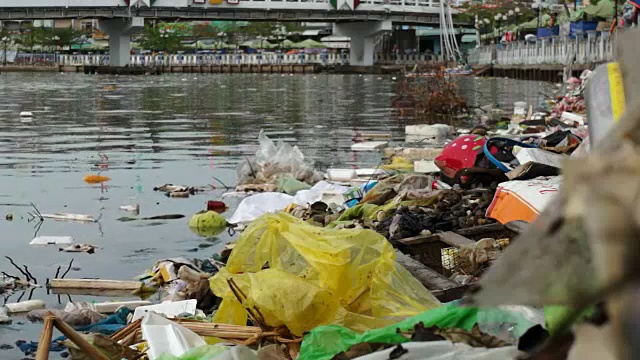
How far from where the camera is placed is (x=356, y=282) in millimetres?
4508

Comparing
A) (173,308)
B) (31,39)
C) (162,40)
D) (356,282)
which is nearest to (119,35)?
(162,40)

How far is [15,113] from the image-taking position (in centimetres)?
2692

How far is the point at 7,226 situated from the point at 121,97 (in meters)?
28.7

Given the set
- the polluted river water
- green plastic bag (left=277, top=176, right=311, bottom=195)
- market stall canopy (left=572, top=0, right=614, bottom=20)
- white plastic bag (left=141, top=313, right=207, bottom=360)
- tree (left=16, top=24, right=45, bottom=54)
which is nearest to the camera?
white plastic bag (left=141, top=313, right=207, bottom=360)

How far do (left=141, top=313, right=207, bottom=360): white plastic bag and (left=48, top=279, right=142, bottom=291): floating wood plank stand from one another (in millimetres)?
2658

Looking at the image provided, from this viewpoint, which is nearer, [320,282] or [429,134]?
[320,282]

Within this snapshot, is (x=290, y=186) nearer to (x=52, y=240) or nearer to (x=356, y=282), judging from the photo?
(x=52, y=240)

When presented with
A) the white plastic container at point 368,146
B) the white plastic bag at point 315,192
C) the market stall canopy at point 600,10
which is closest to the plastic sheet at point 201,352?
the white plastic bag at point 315,192

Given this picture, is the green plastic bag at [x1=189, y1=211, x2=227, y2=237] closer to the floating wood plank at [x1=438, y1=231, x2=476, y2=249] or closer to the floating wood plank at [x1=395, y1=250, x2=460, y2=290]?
the floating wood plank at [x1=438, y1=231, x2=476, y2=249]

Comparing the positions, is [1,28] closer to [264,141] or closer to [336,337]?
[264,141]

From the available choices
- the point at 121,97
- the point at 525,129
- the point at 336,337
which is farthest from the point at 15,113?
Answer: the point at 336,337

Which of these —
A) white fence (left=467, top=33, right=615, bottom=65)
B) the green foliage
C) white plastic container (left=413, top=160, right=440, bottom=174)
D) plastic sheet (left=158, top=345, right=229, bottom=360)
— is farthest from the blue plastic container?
plastic sheet (left=158, top=345, right=229, bottom=360)

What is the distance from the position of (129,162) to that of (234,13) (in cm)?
8400

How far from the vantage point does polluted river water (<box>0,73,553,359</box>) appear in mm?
8352
